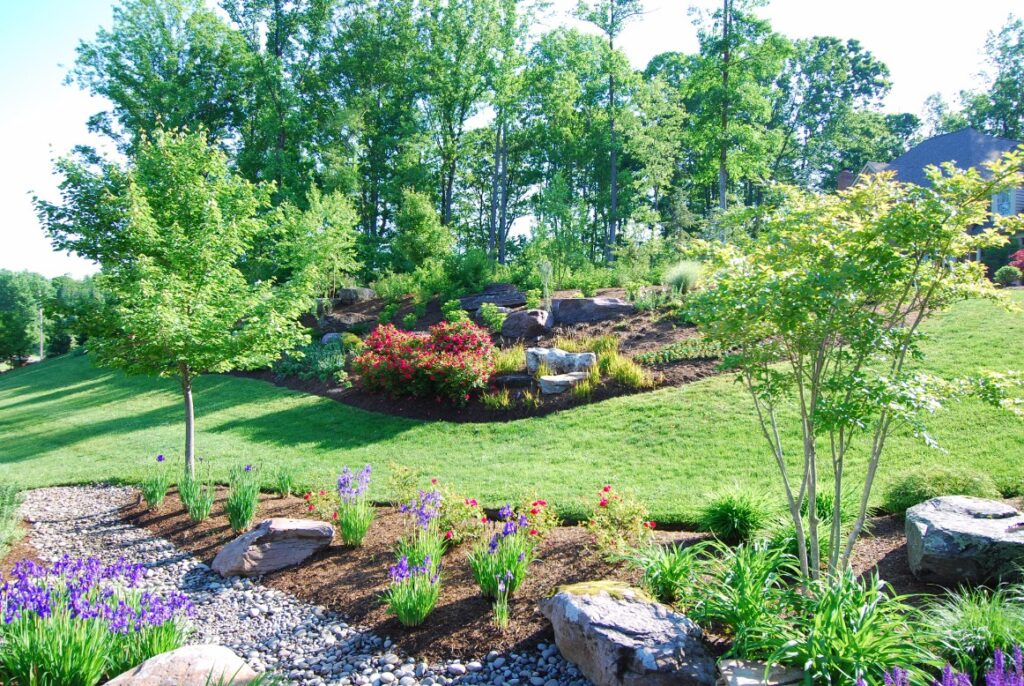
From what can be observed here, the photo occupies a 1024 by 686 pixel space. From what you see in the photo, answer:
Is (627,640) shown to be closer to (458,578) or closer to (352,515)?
(458,578)

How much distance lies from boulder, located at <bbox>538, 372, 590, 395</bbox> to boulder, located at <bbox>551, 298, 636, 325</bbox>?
2642 mm

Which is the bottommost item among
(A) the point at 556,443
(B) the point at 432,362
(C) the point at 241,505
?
(A) the point at 556,443

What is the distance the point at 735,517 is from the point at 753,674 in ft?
7.26

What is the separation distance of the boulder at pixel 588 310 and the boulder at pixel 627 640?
9.64 m

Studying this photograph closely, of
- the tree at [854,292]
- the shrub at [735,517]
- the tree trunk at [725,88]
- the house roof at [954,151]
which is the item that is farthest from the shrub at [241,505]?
the house roof at [954,151]

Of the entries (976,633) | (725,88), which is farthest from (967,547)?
(725,88)

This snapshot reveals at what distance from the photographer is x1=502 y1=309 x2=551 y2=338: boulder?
13.0m

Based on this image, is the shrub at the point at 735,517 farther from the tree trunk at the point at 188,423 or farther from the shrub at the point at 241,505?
the tree trunk at the point at 188,423

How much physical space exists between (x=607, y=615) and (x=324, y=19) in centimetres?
3154

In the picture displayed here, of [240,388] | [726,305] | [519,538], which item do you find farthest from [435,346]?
[726,305]

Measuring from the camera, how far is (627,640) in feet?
10.7

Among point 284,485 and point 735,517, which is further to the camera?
point 284,485

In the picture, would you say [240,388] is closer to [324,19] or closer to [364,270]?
[364,270]

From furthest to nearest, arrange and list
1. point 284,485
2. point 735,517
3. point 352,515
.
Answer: point 284,485 < point 352,515 < point 735,517
